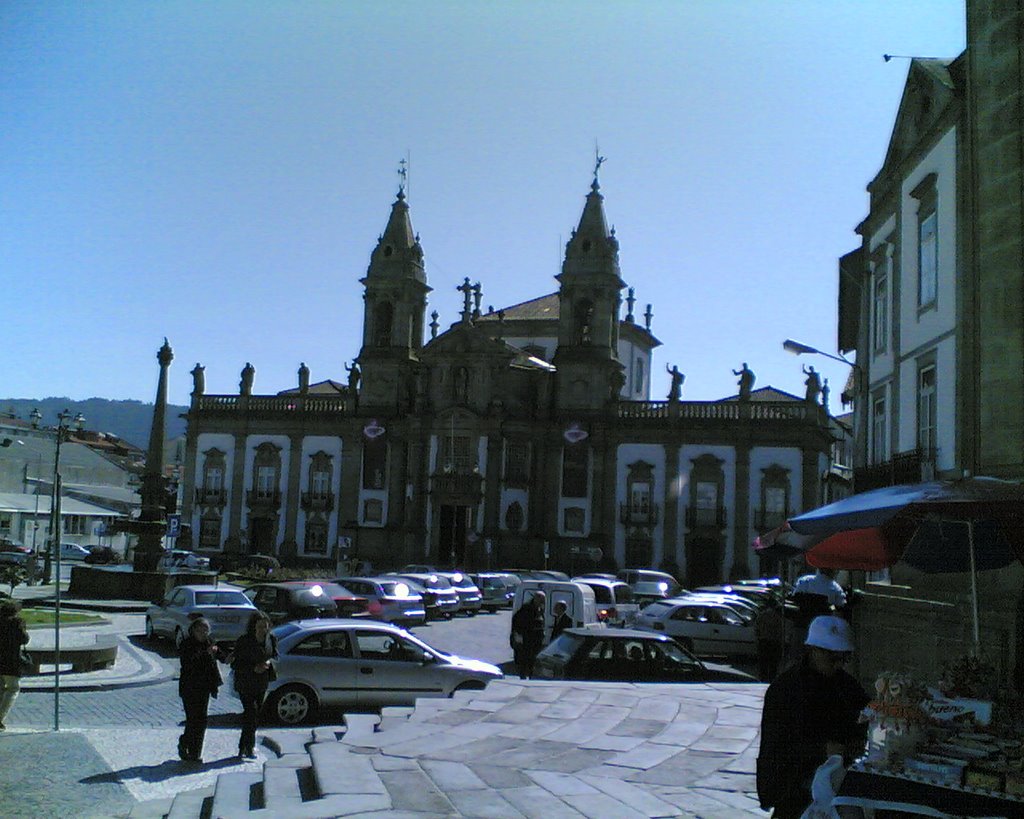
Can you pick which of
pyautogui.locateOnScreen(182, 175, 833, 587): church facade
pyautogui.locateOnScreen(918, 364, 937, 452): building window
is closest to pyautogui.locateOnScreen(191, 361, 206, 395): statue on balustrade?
pyautogui.locateOnScreen(182, 175, 833, 587): church facade

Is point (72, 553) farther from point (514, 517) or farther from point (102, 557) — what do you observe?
point (514, 517)

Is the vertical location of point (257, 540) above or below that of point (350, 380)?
below

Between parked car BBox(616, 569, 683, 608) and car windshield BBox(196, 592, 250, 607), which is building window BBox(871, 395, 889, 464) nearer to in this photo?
parked car BBox(616, 569, 683, 608)

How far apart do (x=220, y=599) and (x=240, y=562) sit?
1219 inches

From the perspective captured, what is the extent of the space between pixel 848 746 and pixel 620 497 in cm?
4535

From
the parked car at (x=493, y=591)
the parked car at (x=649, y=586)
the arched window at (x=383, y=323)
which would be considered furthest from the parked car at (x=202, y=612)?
the arched window at (x=383, y=323)

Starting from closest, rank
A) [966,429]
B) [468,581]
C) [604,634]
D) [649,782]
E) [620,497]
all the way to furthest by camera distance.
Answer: [649,782]
[966,429]
[604,634]
[468,581]
[620,497]

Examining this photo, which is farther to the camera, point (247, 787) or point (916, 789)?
point (247, 787)

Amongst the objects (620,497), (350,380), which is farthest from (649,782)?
(350,380)

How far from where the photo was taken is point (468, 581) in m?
34.0

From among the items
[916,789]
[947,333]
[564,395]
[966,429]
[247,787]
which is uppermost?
[564,395]

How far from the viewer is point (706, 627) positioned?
76.6 ft

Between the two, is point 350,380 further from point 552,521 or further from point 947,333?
point 947,333

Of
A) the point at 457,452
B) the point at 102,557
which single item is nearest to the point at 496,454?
the point at 457,452
